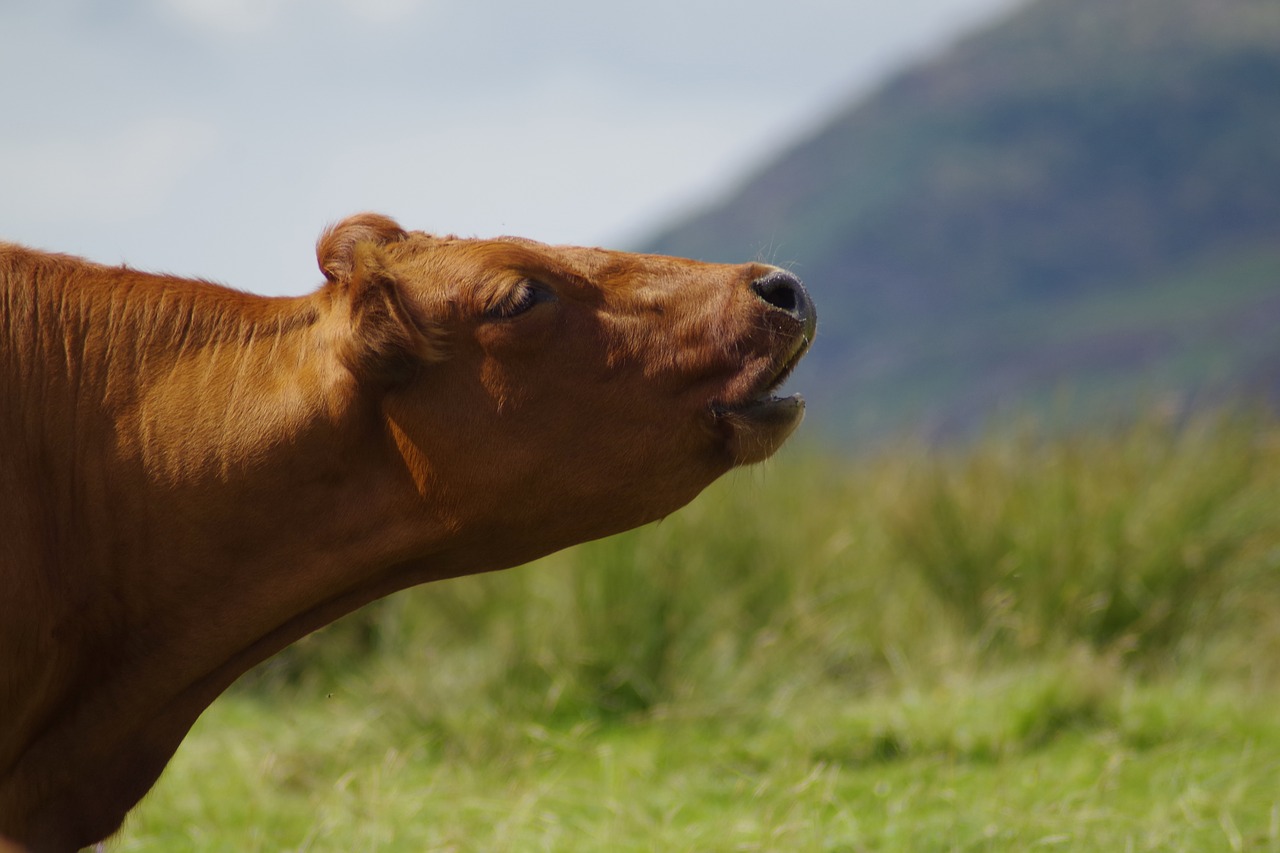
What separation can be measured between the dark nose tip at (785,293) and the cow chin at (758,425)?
19cm

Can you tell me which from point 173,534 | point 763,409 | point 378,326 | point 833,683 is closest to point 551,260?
point 378,326

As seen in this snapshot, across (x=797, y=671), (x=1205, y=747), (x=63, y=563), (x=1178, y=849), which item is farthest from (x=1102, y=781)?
(x=63, y=563)

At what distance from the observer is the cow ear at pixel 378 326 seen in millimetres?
2857

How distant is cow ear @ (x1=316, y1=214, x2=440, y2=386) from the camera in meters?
2.86

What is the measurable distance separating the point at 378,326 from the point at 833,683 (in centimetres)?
494

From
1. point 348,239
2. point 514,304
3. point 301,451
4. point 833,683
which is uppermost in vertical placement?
point 348,239

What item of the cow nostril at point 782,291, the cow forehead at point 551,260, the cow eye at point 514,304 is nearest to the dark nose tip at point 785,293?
the cow nostril at point 782,291

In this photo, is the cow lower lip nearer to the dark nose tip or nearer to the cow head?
the cow head

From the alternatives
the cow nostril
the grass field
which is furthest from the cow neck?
the grass field

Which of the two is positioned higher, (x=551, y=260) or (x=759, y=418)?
(x=551, y=260)

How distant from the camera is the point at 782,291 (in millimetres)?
3068

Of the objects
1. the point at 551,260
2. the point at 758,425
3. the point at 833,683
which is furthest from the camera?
Answer: the point at 833,683

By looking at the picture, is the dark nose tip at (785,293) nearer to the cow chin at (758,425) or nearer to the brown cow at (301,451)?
the brown cow at (301,451)

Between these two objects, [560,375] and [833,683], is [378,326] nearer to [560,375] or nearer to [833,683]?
[560,375]
